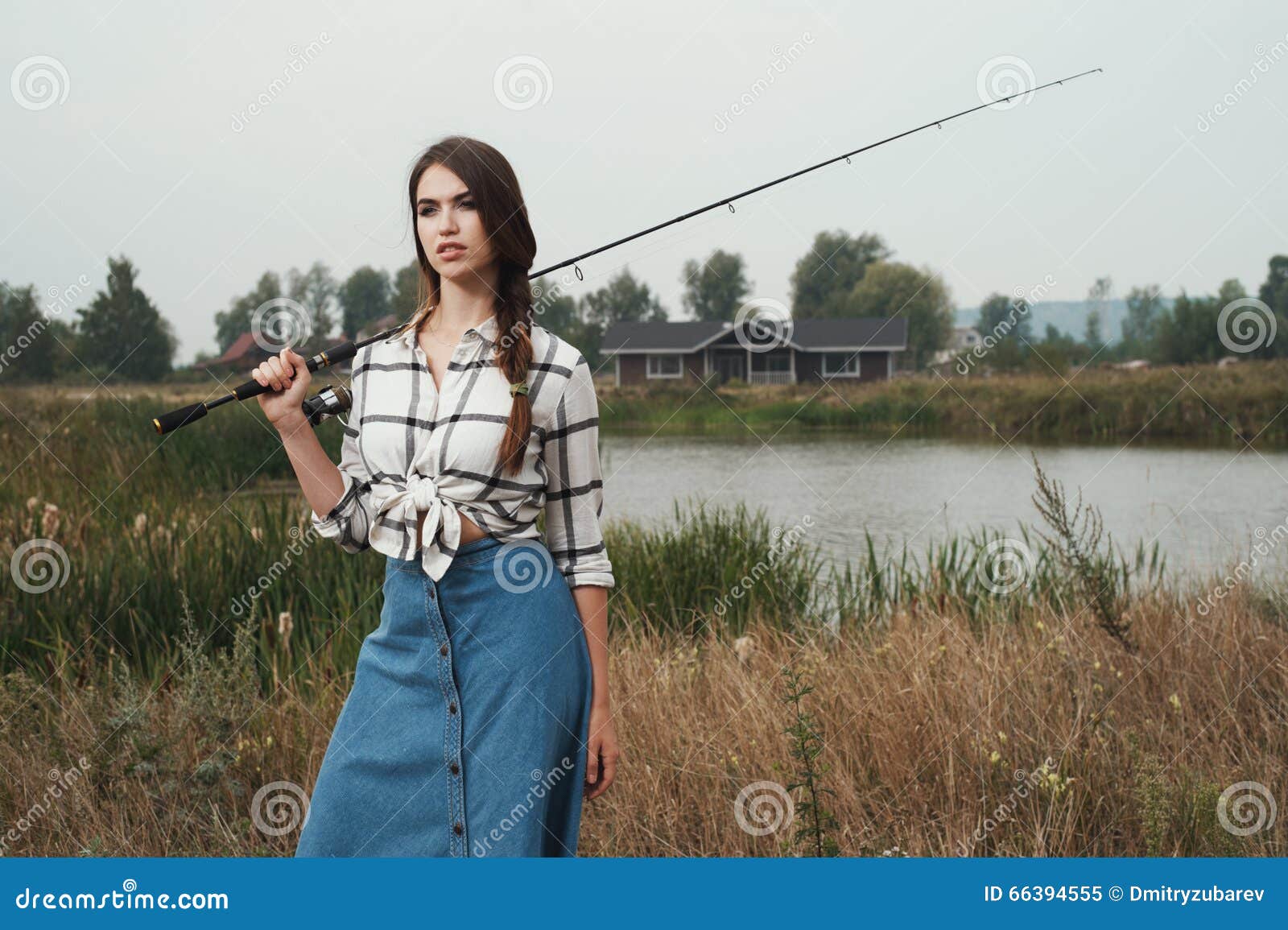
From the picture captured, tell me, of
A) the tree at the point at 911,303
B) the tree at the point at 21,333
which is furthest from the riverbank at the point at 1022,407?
→ the tree at the point at 911,303

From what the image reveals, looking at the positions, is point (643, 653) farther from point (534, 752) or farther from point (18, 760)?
point (534, 752)

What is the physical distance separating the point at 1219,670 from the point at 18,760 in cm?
469

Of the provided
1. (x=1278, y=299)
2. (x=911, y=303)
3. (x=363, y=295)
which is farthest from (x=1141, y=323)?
(x=363, y=295)

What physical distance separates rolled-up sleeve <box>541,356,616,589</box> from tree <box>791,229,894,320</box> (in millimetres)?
36330

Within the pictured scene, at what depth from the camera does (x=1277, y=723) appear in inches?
157

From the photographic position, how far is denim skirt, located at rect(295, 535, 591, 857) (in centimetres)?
212

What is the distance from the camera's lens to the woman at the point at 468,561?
6.94 feet

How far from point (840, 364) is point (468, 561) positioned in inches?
1413

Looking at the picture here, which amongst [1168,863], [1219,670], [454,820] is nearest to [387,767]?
[454,820]

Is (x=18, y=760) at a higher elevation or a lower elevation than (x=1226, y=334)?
lower

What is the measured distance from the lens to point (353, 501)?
88.0 inches

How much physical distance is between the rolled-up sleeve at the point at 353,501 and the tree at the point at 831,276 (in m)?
36.4

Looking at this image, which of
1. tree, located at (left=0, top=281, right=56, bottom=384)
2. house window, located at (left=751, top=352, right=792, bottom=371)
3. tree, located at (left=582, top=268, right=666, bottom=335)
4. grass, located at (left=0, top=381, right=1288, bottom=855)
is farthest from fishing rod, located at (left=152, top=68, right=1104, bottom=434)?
house window, located at (left=751, top=352, right=792, bottom=371)

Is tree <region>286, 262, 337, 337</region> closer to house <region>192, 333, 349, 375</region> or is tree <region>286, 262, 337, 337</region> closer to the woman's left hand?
house <region>192, 333, 349, 375</region>
